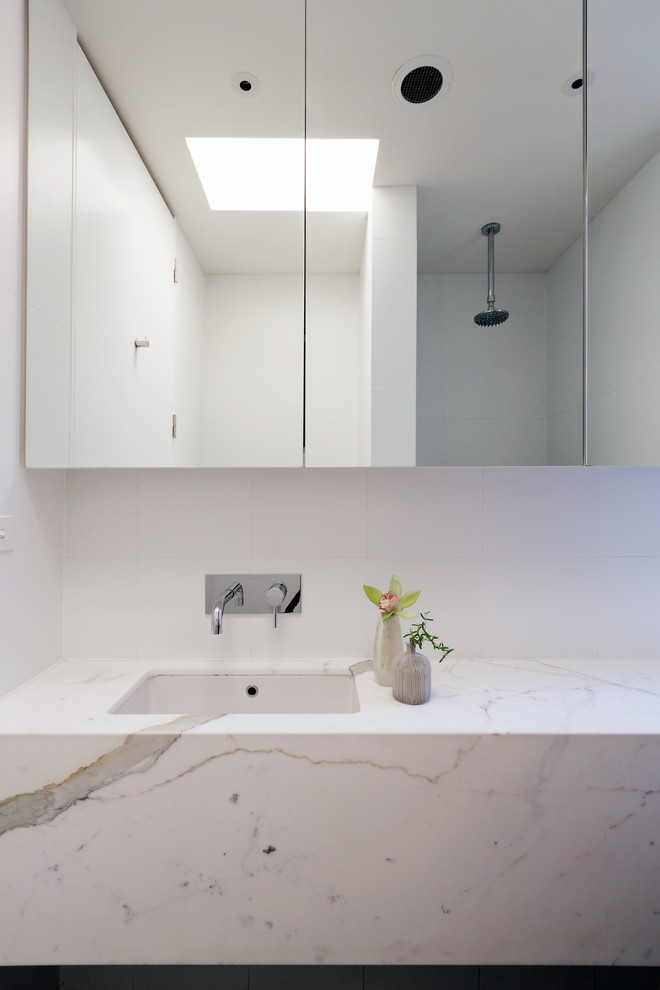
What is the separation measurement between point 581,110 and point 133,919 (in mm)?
1800

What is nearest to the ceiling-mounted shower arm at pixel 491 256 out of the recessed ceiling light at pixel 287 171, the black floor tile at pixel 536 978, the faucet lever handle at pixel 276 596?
the recessed ceiling light at pixel 287 171

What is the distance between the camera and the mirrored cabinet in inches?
40.2

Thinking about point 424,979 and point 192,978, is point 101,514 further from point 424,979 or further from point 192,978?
point 424,979

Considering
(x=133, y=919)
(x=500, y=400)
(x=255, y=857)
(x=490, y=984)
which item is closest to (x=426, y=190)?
(x=500, y=400)

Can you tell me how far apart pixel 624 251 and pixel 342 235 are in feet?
2.05

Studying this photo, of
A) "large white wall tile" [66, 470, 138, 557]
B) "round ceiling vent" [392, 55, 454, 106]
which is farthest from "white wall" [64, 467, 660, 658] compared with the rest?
"round ceiling vent" [392, 55, 454, 106]

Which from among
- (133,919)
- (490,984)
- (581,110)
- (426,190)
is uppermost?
(581,110)

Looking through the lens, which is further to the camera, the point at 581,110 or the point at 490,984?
the point at 490,984

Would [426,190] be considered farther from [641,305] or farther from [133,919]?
[133,919]

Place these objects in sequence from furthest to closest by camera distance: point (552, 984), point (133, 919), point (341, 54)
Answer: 1. point (552, 984)
2. point (341, 54)
3. point (133, 919)

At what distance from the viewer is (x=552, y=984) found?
46.6 inches

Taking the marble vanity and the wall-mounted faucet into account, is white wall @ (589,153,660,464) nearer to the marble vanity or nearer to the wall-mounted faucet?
the marble vanity

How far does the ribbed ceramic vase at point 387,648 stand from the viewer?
107 cm

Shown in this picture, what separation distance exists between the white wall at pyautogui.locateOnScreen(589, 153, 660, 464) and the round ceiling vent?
436mm
